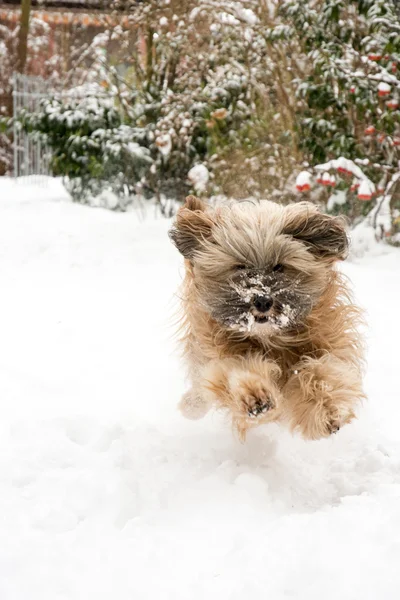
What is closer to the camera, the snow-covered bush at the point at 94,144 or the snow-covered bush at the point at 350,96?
the snow-covered bush at the point at 350,96

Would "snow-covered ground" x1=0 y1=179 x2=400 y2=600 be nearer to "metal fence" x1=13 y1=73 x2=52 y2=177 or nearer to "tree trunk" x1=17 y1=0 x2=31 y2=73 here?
"metal fence" x1=13 y1=73 x2=52 y2=177

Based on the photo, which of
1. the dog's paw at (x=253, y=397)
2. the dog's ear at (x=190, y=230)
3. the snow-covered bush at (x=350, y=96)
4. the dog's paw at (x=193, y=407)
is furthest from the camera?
the snow-covered bush at (x=350, y=96)

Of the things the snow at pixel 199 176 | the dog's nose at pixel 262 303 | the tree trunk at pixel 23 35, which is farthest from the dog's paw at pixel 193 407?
the tree trunk at pixel 23 35

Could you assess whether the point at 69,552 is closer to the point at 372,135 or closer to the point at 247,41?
the point at 372,135

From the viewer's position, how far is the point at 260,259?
9.76 ft

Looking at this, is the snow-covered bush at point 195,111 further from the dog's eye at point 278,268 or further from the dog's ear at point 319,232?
the dog's eye at point 278,268

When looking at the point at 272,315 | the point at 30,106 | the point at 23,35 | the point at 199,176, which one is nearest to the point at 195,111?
the point at 199,176

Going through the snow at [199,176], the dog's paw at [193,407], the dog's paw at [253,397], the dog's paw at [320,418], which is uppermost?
the dog's paw at [253,397]

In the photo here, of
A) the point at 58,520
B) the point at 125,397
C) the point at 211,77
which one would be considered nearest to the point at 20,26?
the point at 211,77

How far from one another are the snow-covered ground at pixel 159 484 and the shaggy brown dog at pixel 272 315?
27cm

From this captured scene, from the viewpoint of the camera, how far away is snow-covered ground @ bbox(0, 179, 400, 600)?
6.29 feet

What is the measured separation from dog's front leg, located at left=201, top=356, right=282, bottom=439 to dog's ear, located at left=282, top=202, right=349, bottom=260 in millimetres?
591

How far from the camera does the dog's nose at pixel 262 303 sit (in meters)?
2.86

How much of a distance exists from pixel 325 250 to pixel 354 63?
18.3 feet
